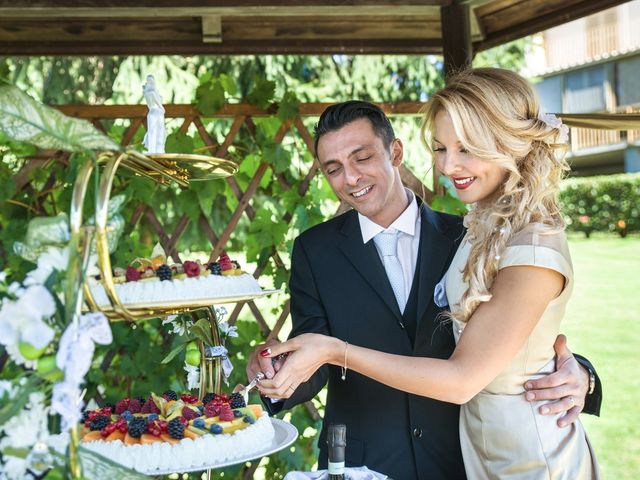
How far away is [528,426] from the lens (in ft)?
7.22

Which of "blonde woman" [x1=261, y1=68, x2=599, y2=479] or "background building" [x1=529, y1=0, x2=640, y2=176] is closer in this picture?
"blonde woman" [x1=261, y1=68, x2=599, y2=479]

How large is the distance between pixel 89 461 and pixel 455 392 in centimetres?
101

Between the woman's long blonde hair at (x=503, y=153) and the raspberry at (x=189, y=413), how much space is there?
712 millimetres

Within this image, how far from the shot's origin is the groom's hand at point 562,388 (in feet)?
7.23

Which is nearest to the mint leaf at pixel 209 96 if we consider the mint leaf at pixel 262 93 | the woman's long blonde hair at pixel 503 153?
the mint leaf at pixel 262 93

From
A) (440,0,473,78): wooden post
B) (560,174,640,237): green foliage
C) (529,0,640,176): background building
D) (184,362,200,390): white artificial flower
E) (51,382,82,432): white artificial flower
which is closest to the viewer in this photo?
(51,382,82,432): white artificial flower

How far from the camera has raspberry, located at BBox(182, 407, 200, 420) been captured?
2.05m

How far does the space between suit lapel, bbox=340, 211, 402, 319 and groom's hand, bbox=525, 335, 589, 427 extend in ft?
1.95

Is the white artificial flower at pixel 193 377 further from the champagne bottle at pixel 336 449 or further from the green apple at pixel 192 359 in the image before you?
the champagne bottle at pixel 336 449

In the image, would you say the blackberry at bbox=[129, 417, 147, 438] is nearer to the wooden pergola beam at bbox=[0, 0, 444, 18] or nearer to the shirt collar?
the shirt collar

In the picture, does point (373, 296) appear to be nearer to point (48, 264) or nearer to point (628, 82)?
point (48, 264)

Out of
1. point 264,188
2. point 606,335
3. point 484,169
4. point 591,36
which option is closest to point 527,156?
point 484,169

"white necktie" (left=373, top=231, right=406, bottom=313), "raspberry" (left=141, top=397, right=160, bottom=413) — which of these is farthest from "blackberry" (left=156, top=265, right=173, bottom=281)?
"white necktie" (left=373, top=231, right=406, bottom=313)

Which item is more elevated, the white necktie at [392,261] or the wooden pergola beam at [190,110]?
the wooden pergola beam at [190,110]
